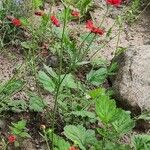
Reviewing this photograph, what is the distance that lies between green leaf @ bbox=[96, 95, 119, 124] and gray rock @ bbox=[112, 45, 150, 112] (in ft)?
3.22

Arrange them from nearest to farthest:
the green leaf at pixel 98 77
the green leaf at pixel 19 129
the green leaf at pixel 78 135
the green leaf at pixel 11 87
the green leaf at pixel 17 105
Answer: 1. the green leaf at pixel 78 135
2. the green leaf at pixel 19 129
3. the green leaf at pixel 11 87
4. the green leaf at pixel 17 105
5. the green leaf at pixel 98 77

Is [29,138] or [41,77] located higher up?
[41,77]

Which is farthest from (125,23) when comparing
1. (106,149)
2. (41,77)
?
(106,149)

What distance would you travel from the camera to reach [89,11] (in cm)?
495

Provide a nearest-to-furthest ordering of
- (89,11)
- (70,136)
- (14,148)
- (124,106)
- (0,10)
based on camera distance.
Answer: (70,136), (14,148), (124,106), (0,10), (89,11)

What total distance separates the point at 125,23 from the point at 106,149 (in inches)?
96.5

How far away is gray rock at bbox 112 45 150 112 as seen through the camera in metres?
3.53

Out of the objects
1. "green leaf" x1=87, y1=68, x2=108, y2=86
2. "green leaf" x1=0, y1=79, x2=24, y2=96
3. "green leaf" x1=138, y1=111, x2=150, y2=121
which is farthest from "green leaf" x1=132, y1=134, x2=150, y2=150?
"green leaf" x1=0, y1=79, x2=24, y2=96

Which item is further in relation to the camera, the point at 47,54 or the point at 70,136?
the point at 47,54

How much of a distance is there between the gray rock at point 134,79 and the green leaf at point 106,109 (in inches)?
38.6

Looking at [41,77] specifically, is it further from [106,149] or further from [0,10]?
[0,10]

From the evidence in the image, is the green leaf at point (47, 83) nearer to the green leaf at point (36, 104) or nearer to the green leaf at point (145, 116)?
the green leaf at point (36, 104)

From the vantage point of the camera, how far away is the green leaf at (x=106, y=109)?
2510mm

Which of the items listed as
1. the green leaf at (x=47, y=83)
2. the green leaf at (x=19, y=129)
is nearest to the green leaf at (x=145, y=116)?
the green leaf at (x=47, y=83)
